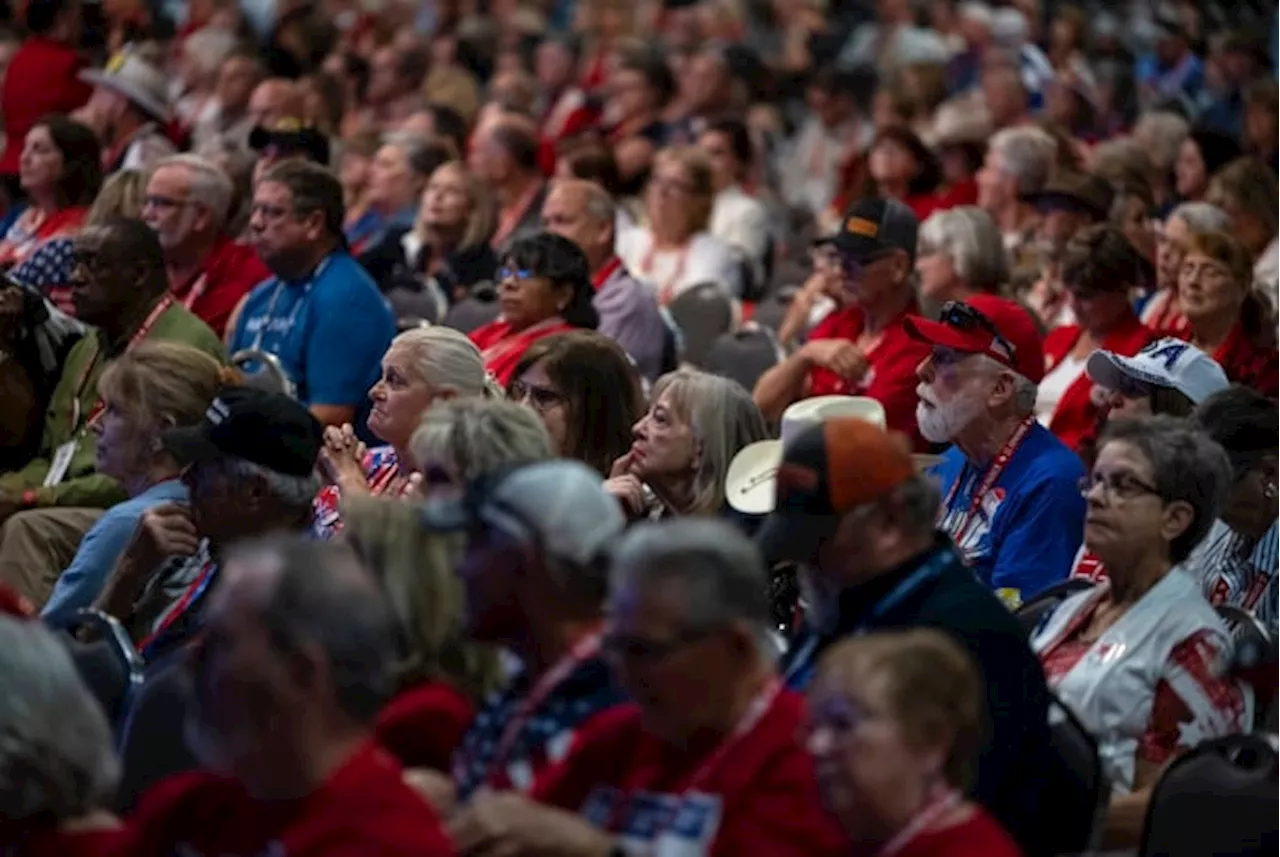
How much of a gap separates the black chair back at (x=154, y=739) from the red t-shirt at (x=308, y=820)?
748 millimetres

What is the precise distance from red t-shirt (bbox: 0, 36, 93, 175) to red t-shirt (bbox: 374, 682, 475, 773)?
8320 mm

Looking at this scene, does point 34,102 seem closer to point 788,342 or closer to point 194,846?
point 788,342

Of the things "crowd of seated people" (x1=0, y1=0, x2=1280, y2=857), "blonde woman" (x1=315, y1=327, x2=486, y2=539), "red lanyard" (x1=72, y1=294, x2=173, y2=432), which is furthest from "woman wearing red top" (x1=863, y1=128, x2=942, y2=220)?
"blonde woman" (x1=315, y1=327, x2=486, y2=539)

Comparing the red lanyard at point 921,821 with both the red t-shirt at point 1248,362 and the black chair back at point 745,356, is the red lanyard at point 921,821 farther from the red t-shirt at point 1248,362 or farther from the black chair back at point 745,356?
the black chair back at point 745,356

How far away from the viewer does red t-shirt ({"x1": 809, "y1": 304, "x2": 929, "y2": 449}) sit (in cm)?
733

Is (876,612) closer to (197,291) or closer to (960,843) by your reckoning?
(960,843)

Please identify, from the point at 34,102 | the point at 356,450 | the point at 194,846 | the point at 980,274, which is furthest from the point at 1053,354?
the point at 34,102

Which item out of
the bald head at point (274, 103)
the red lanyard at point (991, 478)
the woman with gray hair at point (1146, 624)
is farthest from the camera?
the bald head at point (274, 103)

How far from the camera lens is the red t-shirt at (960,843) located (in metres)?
3.39

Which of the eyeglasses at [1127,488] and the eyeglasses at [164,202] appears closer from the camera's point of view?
the eyeglasses at [1127,488]

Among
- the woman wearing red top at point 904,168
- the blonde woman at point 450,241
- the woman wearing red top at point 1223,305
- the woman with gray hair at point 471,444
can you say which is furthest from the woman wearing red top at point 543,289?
the woman wearing red top at point 904,168

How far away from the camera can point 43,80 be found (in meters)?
12.1

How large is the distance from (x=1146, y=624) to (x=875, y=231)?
322cm

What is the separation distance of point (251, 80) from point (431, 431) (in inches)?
329
